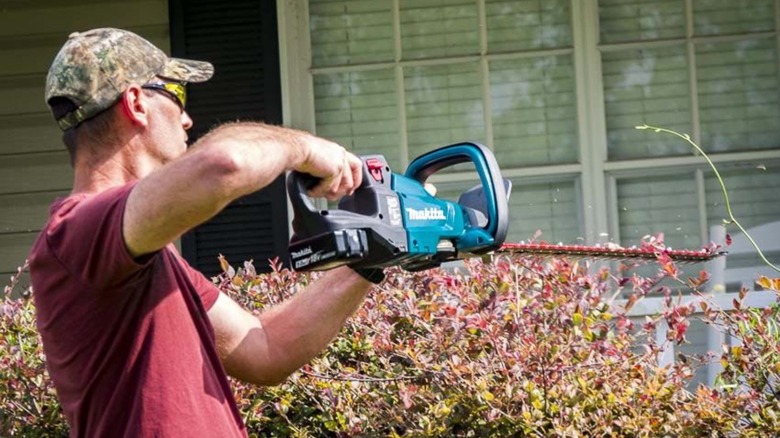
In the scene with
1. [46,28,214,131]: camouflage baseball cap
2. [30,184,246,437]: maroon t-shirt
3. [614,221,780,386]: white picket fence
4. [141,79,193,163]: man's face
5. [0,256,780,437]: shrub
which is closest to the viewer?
[30,184,246,437]: maroon t-shirt

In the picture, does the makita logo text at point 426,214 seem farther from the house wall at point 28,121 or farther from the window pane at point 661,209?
the house wall at point 28,121

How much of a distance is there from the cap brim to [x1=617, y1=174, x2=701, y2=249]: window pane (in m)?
3.79

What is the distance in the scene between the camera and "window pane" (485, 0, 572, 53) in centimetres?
662

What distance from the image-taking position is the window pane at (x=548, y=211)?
6605mm

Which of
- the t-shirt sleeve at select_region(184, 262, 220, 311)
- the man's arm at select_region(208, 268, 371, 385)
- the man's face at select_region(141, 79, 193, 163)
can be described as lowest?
the man's arm at select_region(208, 268, 371, 385)

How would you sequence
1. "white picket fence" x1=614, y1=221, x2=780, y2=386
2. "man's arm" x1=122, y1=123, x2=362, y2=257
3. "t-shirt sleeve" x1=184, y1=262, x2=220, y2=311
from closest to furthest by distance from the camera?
1. "man's arm" x1=122, y1=123, x2=362, y2=257
2. "t-shirt sleeve" x1=184, y1=262, x2=220, y2=311
3. "white picket fence" x1=614, y1=221, x2=780, y2=386

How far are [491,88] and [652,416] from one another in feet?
10.1

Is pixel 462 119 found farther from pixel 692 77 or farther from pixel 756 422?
pixel 756 422

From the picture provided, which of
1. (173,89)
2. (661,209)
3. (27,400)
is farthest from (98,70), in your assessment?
(661,209)

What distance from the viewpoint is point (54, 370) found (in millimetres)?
2650

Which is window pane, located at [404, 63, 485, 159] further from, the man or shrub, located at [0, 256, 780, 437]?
the man

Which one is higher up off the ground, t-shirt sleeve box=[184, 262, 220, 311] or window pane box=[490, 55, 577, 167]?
window pane box=[490, 55, 577, 167]

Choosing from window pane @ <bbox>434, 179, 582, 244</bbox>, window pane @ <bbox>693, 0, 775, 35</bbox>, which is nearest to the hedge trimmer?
window pane @ <bbox>434, 179, 582, 244</bbox>

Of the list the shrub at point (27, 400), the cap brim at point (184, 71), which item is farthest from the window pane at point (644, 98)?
the cap brim at point (184, 71)
